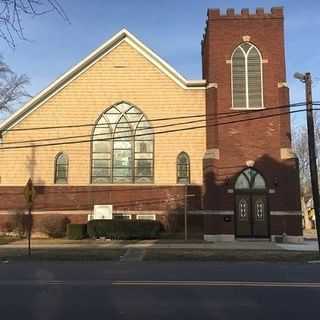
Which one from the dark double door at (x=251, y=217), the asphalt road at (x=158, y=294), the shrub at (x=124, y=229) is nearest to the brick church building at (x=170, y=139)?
the dark double door at (x=251, y=217)

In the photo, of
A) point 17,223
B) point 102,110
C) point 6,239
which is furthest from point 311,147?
point 17,223

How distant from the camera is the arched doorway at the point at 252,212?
1260 inches

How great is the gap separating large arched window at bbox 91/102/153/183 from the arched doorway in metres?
5.82

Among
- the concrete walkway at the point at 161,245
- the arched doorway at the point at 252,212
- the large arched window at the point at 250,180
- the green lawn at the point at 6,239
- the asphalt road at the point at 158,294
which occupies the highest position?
the large arched window at the point at 250,180

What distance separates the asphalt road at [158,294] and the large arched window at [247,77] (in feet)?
57.6

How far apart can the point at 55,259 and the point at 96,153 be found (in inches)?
541

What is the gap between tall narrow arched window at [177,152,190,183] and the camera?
113ft

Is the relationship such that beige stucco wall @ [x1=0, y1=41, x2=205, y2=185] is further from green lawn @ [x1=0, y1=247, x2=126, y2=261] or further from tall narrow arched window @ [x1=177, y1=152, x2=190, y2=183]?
green lawn @ [x1=0, y1=247, x2=126, y2=261]

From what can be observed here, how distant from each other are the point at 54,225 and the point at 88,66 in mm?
9959

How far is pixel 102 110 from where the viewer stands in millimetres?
35000

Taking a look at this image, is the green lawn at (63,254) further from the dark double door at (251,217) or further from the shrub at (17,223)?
the dark double door at (251,217)

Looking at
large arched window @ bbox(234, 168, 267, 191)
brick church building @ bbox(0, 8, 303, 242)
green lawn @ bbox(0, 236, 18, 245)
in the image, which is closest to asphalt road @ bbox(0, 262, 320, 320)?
green lawn @ bbox(0, 236, 18, 245)

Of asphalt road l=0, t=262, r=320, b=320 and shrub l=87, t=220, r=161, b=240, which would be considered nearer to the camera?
asphalt road l=0, t=262, r=320, b=320

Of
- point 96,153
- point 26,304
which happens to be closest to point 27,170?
point 96,153
